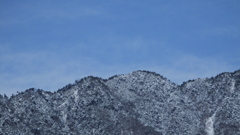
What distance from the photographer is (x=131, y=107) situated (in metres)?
90.5

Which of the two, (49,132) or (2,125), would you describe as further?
(49,132)

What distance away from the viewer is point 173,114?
92.4m

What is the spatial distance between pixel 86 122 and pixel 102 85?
10788 millimetres

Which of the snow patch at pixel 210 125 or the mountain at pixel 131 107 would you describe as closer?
the mountain at pixel 131 107

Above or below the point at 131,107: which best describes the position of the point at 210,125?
below

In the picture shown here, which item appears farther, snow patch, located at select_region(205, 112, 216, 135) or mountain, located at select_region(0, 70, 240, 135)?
snow patch, located at select_region(205, 112, 216, 135)

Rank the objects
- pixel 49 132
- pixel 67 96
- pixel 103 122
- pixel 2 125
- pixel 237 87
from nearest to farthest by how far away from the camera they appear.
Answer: pixel 2 125
pixel 49 132
pixel 103 122
pixel 67 96
pixel 237 87

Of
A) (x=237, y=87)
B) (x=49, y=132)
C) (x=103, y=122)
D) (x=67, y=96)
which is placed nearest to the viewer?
(x=49, y=132)

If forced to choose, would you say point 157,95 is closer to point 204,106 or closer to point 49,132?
point 204,106

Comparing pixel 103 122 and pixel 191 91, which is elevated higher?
pixel 191 91

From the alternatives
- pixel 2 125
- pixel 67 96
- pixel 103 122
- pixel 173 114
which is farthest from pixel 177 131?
pixel 2 125

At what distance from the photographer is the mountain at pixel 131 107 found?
81.3 m

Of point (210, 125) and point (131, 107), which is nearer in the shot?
point (210, 125)

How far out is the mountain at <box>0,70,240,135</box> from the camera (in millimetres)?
81281
